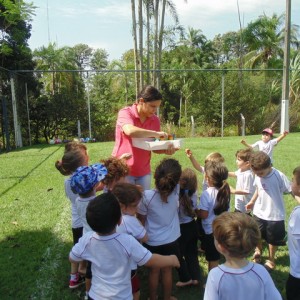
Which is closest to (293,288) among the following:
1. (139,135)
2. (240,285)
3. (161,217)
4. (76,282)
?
(240,285)

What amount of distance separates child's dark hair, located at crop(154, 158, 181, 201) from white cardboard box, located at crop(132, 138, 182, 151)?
0.27 m

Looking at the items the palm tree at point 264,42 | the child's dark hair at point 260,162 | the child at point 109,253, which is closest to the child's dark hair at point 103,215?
the child at point 109,253

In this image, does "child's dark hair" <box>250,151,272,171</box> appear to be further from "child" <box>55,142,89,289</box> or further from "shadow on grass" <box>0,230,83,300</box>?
"shadow on grass" <box>0,230,83,300</box>

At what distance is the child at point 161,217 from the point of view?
295 centimetres

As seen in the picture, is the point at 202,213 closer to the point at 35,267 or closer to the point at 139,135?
the point at 139,135

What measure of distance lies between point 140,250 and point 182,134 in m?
17.5

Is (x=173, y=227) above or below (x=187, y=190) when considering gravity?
below

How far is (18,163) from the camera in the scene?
34.1 feet

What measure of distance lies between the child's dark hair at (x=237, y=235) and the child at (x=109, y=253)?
0.53m

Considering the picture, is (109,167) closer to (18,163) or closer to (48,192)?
(48,192)

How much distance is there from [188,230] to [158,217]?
522 mm

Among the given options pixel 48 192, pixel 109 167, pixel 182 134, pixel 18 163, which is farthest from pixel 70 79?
pixel 109 167

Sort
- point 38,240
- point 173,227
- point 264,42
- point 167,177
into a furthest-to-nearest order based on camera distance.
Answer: point 264,42 → point 38,240 → point 173,227 → point 167,177

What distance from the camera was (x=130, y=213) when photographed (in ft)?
8.97
